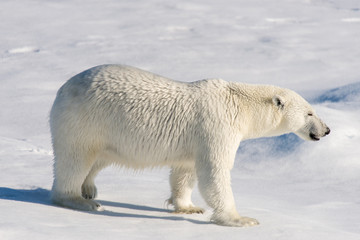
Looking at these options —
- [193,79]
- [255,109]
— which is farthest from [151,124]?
[193,79]

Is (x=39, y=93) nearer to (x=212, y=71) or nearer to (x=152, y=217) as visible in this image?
(x=212, y=71)

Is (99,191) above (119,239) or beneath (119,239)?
beneath

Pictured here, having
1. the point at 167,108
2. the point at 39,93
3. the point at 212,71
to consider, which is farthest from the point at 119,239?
the point at 212,71

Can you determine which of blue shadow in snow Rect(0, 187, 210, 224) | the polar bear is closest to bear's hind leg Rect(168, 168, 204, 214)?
blue shadow in snow Rect(0, 187, 210, 224)

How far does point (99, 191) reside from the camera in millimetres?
6547

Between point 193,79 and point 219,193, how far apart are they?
278 inches

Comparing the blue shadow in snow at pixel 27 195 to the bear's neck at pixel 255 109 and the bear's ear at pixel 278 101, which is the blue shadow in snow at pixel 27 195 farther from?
the bear's ear at pixel 278 101

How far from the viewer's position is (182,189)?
19.5 feet

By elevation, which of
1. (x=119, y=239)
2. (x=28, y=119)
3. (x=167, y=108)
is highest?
(x=167, y=108)

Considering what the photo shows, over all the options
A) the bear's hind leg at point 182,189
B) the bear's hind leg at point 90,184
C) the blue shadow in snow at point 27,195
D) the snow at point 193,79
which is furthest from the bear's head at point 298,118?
the blue shadow in snow at point 27,195

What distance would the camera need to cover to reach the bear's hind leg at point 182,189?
5898 mm

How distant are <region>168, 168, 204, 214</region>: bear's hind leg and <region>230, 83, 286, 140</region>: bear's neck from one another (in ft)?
2.24

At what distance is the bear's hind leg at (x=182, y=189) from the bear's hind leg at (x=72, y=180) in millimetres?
727

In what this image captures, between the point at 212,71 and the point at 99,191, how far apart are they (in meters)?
6.62
